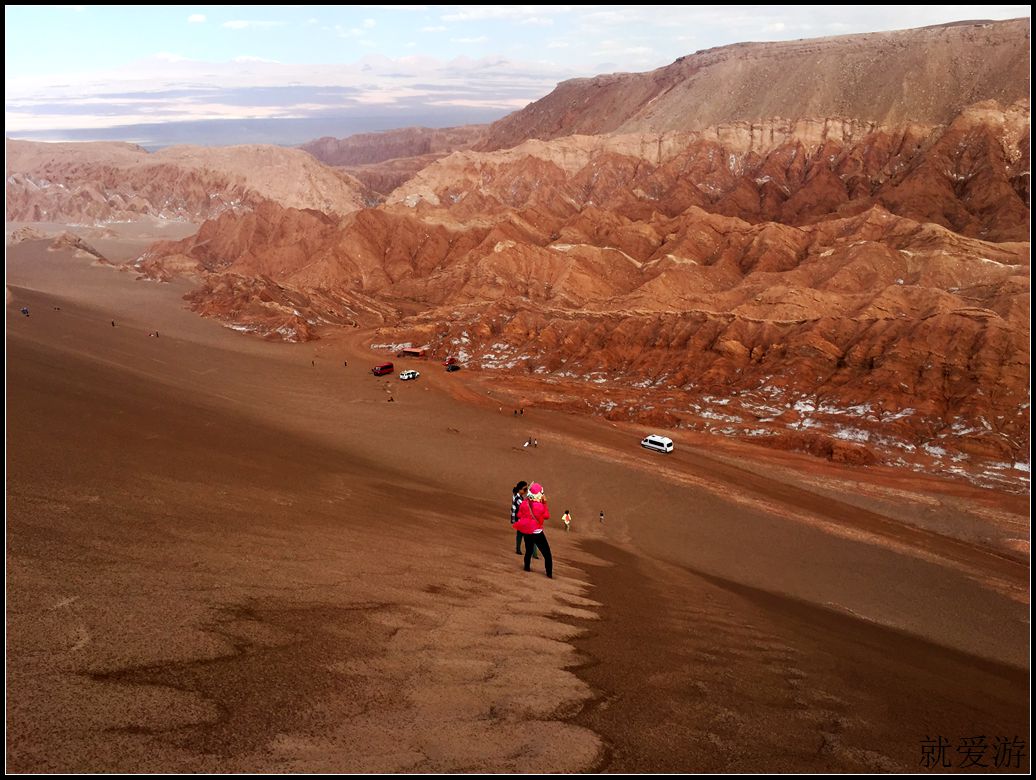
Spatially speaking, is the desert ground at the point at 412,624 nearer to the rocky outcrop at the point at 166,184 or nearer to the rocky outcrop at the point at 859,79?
the rocky outcrop at the point at 859,79

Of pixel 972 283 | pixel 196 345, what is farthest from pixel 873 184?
pixel 196 345

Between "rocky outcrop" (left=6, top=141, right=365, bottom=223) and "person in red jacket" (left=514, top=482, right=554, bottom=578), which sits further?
"rocky outcrop" (left=6, top=141, right=365, bottom=223)

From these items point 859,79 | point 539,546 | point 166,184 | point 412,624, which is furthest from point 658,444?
point 166,184

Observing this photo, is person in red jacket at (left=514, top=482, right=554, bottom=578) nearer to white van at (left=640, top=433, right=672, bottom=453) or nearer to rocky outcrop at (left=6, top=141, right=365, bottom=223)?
white van at (left=640, top=433, right=672, bottom=453)

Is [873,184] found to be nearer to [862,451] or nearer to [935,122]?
[935,122]

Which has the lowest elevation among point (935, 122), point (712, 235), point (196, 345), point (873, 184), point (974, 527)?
point (974, 527)

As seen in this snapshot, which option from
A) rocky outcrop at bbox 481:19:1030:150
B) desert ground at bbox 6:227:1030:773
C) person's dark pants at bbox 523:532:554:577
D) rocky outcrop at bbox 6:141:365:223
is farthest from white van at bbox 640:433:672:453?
rocky outcrop at bbox 6:141:365:223
